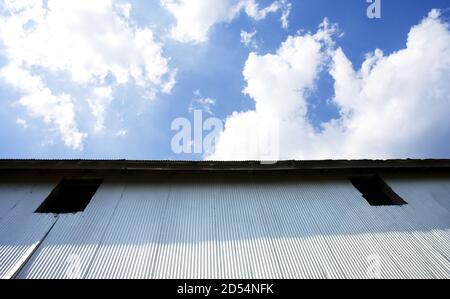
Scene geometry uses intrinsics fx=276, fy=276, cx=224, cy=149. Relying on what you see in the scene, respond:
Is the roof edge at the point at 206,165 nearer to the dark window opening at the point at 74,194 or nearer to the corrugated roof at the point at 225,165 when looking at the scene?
the corrugated roof at the point at 225,165

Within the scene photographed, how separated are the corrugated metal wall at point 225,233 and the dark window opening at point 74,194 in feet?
1.20

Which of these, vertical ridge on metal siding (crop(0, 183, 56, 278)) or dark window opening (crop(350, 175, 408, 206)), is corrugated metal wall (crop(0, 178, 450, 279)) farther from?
dark window opening (crop(350, 175, 408, 206))

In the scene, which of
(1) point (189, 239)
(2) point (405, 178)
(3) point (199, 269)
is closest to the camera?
(3) point (199, 269)

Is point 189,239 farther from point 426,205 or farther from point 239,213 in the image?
point 426,205

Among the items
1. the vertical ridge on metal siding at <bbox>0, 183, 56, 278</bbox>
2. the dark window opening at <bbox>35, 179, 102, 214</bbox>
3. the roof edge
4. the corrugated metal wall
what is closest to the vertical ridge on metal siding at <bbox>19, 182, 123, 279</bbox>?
the corrugated metal wall

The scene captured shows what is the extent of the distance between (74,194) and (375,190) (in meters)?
9.45

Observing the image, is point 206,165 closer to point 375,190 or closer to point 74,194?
point 74,194

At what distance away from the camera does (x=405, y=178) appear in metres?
8.87

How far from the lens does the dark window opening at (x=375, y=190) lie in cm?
838

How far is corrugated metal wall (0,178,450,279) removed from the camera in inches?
222

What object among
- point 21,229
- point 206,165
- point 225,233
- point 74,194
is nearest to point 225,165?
point 206,165
